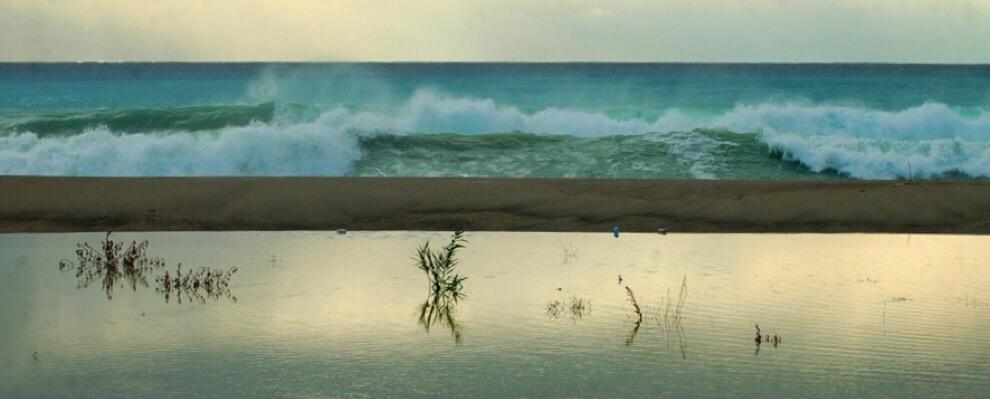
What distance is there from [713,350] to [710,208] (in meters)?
9.45

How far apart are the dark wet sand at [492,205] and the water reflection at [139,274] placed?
11.9 ft

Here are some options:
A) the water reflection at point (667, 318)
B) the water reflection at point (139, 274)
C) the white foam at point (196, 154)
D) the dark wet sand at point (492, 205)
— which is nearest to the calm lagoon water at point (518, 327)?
the water reflection at point (667, 318)

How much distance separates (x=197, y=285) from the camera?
425 inches

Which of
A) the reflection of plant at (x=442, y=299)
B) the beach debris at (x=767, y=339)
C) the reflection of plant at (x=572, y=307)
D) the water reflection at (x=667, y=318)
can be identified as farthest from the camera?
the reflection of plant at (x=572, y=307)

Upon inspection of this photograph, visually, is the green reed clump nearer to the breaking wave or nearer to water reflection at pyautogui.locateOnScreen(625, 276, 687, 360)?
water reflection at pyautogui.locateOnScreen(625, 276, 687, 360)

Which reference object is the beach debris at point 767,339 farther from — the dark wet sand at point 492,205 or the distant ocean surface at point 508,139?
the distant ocean surface at point 508,139

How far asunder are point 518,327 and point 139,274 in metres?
4.28

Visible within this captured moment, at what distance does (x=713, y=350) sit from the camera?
8.37 meters

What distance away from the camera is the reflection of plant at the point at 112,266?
37.6 feet

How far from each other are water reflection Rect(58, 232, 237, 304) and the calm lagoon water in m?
0.15

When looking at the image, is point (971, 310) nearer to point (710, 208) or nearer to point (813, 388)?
point (813, 388)

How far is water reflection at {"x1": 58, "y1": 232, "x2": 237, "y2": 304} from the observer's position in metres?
10.7

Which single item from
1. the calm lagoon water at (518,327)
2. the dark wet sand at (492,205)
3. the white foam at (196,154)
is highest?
the white foam at (196,154)

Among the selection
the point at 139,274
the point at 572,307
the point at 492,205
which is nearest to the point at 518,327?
the point at 572,307
